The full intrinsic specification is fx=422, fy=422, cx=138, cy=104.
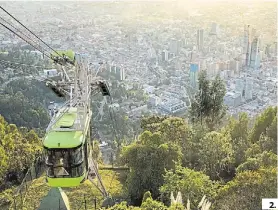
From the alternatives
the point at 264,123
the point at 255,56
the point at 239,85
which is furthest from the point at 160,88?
the point at 264,123

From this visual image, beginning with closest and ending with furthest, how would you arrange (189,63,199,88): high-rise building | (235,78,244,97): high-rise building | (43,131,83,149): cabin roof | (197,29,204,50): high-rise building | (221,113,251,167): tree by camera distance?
(43,131,83,149): cabin roof
(221,113,251,167): tree
(235,78,244,97): high-rise building
(189,63,199,88): high-rise building
(197,29,204,50): high-rise building

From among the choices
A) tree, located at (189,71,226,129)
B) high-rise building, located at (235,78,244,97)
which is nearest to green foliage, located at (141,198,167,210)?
tree, located at (189,71,226,129)

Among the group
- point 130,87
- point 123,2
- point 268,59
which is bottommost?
point 130,87

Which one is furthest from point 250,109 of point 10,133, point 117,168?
point 10,133

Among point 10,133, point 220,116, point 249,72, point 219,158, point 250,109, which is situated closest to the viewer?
point 219,158

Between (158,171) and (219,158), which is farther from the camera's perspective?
(219,158)

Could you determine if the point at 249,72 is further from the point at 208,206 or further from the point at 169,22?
the point at 208,206

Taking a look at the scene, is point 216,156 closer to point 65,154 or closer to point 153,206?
point 153,206

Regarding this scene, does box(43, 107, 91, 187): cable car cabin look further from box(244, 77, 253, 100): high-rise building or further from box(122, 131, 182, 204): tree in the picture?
box(244, 77, 253, 100): high-rise building
